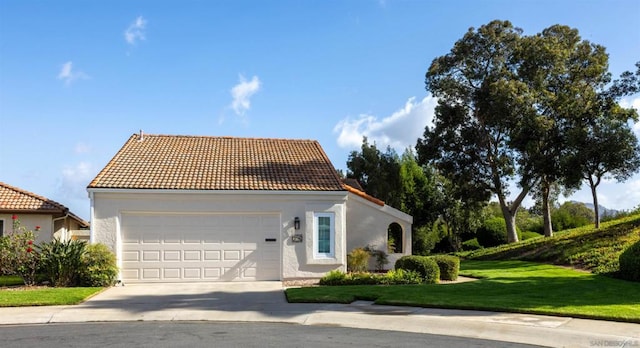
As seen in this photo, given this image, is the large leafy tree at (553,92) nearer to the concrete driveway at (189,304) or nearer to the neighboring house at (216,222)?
the neighboring house at (216,222)

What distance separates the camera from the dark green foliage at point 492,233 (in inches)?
1448

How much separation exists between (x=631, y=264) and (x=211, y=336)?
1355cm

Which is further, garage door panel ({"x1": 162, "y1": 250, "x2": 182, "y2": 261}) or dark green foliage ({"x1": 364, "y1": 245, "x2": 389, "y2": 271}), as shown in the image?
dark green foliage ({"x1": 364, "y1": 245, "x2": 389, "y2": 271})

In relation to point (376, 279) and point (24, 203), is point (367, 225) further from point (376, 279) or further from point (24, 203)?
point (24, 203)

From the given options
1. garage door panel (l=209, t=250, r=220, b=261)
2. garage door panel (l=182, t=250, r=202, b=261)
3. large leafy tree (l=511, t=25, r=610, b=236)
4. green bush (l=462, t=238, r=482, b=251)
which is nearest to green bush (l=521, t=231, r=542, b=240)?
green bush (l=462, t=238, r=482, b=251)

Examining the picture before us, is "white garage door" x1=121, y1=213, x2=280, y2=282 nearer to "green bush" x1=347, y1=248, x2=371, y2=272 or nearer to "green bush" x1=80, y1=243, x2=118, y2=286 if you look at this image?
"green bush" x1=80, y1=243, x2=118, y2=286

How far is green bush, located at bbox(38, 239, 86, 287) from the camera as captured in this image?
15.9m

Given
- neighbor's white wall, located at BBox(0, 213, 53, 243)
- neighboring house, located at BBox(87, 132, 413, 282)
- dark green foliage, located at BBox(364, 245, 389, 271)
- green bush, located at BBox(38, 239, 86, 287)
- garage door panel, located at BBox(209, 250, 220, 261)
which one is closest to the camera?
green bush, located at BBox(38, 239, 86, 287)

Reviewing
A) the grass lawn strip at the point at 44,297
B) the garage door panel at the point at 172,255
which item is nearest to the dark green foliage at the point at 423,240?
A: the garage door panel at the point at 172,255

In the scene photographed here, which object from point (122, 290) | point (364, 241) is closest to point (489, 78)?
point (364, 241)

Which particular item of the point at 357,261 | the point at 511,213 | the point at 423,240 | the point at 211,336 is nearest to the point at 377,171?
the point at 423,240

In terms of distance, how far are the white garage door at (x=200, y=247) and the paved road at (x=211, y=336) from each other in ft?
22.5

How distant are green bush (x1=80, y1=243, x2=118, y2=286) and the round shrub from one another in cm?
2715

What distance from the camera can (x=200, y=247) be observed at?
17.5 metres
